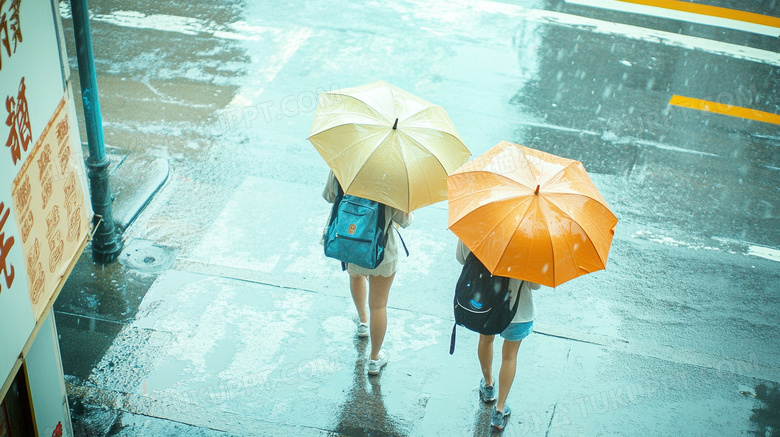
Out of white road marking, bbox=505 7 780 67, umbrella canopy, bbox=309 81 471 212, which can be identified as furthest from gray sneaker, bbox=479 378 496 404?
white road marking, bbox=505 7 780 67

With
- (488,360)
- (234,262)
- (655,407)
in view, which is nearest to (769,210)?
(655,407)

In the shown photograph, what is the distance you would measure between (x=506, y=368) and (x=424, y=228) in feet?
8.52

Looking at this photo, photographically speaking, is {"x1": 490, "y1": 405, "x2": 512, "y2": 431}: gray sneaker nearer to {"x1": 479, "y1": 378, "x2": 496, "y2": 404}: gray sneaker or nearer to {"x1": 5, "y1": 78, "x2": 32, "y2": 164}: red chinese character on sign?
{"x1": 479, "y1": 378, "x2": 496, "y2": 404}: gray sneaker

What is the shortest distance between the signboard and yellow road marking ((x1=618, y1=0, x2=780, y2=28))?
11.7 meters

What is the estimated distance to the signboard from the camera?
299cm

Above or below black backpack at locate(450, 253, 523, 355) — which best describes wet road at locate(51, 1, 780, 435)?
below

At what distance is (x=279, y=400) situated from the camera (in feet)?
17.5

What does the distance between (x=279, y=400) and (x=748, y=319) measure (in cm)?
441

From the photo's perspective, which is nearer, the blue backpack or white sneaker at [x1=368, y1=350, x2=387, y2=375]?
the blue backpack

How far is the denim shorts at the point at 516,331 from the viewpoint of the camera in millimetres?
4770

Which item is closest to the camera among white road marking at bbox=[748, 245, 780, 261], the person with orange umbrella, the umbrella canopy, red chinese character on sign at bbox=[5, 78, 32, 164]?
red chinese character on sign at bbox=[5, 78, 32, 164]

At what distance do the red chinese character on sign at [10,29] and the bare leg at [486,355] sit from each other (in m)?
3.47

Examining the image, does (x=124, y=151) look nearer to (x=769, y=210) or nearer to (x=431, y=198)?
(x=431, y=198)

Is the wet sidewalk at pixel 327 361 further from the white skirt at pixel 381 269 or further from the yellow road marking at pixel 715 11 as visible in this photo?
the yellow road marking at pixel 715 11
